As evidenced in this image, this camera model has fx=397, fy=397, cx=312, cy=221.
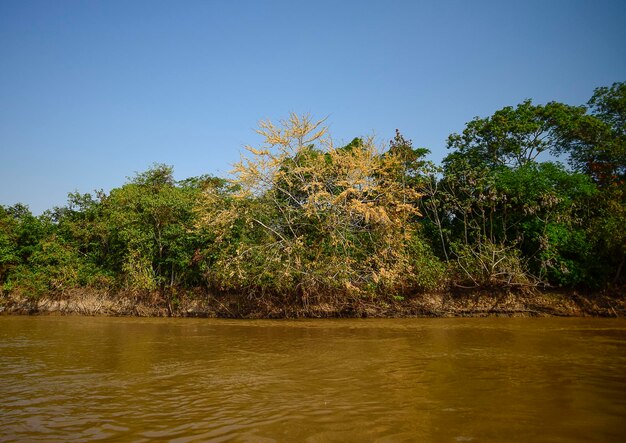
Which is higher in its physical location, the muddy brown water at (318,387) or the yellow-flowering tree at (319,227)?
the yellow-flowering tree at (319,227)

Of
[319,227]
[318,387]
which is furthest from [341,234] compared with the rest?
[318,387]

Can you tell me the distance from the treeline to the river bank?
49 cm

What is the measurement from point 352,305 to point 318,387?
13238 millimetres

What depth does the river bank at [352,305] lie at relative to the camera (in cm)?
1934

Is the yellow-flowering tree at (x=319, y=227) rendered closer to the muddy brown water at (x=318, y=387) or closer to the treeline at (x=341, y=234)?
the treeline at (x=341, y=234)

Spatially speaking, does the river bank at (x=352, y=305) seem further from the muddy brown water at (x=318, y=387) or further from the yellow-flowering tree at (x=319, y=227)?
the muddy brown water at (x=318, y=387)

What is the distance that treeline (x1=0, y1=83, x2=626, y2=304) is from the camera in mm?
18906

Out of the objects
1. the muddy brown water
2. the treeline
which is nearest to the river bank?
the treeline

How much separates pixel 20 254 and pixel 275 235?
55.5 ft

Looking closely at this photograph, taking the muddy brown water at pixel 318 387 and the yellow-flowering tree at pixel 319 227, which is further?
the yellow-flowering tree at pixel 319 227

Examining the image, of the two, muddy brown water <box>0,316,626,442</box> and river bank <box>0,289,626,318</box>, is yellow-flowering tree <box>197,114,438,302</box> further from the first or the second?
muddy brown water <box>0,316,626,442</box>

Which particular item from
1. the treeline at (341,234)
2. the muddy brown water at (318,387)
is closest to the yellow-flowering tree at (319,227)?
the treeline at (341,234)

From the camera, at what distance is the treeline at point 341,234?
18.9 metres

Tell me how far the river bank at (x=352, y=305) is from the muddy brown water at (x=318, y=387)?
617 cm
